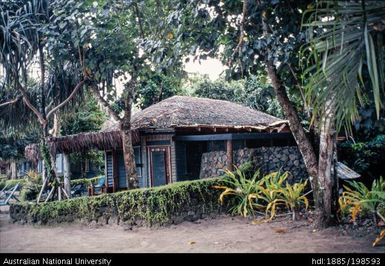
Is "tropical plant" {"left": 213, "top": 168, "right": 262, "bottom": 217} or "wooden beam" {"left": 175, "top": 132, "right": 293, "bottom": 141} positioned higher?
"wooden beam" {"left": 175, "top": 132, "right": 293, "bottom": 141}

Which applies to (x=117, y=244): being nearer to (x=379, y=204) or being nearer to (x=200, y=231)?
(x=200, y=231)

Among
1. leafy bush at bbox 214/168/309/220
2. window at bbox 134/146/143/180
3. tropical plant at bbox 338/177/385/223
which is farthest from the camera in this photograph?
window at bbox 134/146/143/180

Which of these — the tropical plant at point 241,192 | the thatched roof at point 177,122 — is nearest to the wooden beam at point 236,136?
the thatched roof at point 177,122

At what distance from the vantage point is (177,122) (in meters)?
12.7

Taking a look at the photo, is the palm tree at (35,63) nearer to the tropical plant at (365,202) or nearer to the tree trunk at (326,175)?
the tree trunk at (326,175)

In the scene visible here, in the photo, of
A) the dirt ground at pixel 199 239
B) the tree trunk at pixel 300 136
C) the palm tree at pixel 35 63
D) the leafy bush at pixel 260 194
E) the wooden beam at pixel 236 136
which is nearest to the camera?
the dirt ground at pixel 199 239

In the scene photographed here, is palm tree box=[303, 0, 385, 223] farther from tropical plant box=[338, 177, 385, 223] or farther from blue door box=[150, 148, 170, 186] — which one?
blue door box=[150, 148, 170, 186]

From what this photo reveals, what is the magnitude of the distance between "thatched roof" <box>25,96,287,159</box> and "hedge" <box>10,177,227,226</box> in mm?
2354

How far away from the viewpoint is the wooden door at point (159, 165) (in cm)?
1374

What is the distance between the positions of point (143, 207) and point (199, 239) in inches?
74.8

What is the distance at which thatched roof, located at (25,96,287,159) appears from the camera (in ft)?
41.0

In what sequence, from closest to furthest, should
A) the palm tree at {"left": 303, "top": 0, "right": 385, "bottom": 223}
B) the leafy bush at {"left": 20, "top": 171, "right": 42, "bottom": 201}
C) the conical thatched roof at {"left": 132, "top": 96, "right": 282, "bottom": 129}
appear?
the palm tree at {"left": 303, "top": 0, "right": 385, "bottom": 223}, the conical thatched roof at {"left": 132, "top": 96, "right": 282, "bottom": 129}, the leafy bush at {"left": 20, "top": 171, "right": 42, "bottom": 201}

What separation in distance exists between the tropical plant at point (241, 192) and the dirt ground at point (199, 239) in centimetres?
36

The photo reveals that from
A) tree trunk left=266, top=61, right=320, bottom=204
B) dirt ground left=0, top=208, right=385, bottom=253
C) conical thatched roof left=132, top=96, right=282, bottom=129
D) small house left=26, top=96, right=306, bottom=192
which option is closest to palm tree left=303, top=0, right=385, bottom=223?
dirt ground left=0, top=208, right=385, bottom=253
